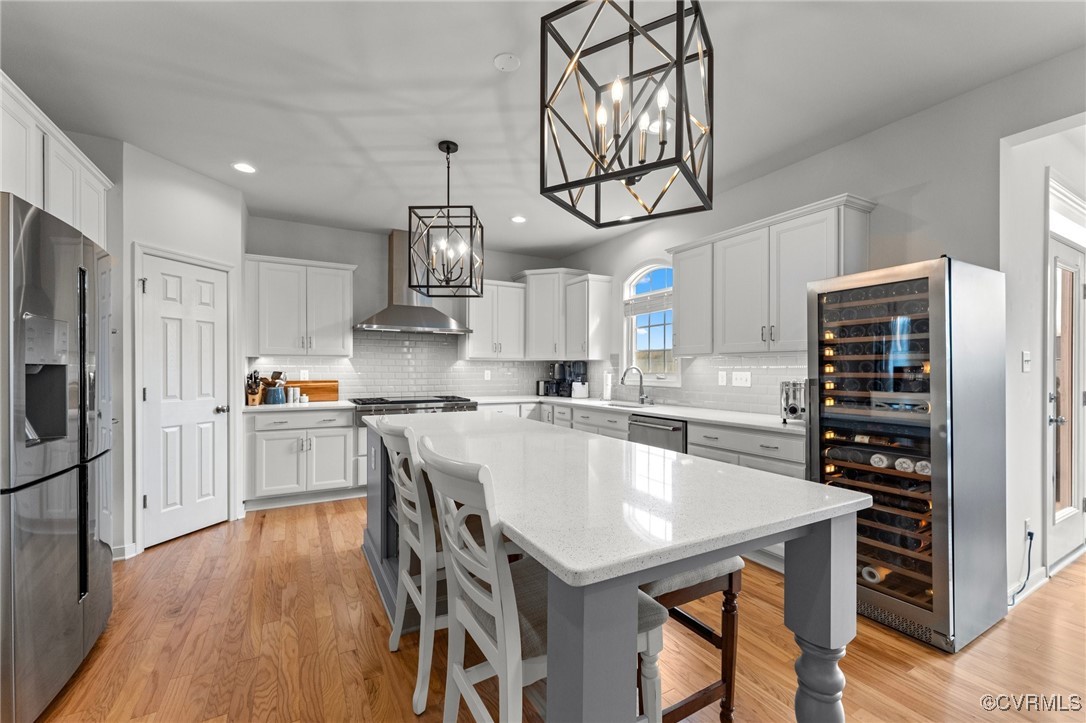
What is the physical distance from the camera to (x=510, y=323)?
18.5 feet

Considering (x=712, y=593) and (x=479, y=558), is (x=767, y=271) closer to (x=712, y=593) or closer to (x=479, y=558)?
(x=712, y=593)

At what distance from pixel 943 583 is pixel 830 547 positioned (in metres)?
1.47

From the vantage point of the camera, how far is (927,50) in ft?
7.20

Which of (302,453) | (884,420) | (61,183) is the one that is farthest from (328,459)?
(884,420)

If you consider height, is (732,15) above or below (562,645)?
above

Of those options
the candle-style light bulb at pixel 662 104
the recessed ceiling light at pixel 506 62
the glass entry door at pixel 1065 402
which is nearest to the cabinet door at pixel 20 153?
the recessed ceiling light at pixel 506 62

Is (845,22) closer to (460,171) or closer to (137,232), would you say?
(460,171)

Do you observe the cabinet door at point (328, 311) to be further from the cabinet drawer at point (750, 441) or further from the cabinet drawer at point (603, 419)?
the cabinet drawer at point (750, 441)

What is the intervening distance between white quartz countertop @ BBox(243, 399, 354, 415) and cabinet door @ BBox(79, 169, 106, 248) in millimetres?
1595

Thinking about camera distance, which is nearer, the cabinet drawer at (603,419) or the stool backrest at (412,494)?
the stool backrest at (412,494)

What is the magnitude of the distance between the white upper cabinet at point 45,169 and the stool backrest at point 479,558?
227cm

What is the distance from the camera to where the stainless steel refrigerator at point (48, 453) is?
1.59 meters

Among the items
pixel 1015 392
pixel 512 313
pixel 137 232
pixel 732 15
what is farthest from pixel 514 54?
pixel 512 313

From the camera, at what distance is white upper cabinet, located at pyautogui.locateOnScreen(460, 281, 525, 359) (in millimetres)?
5414
